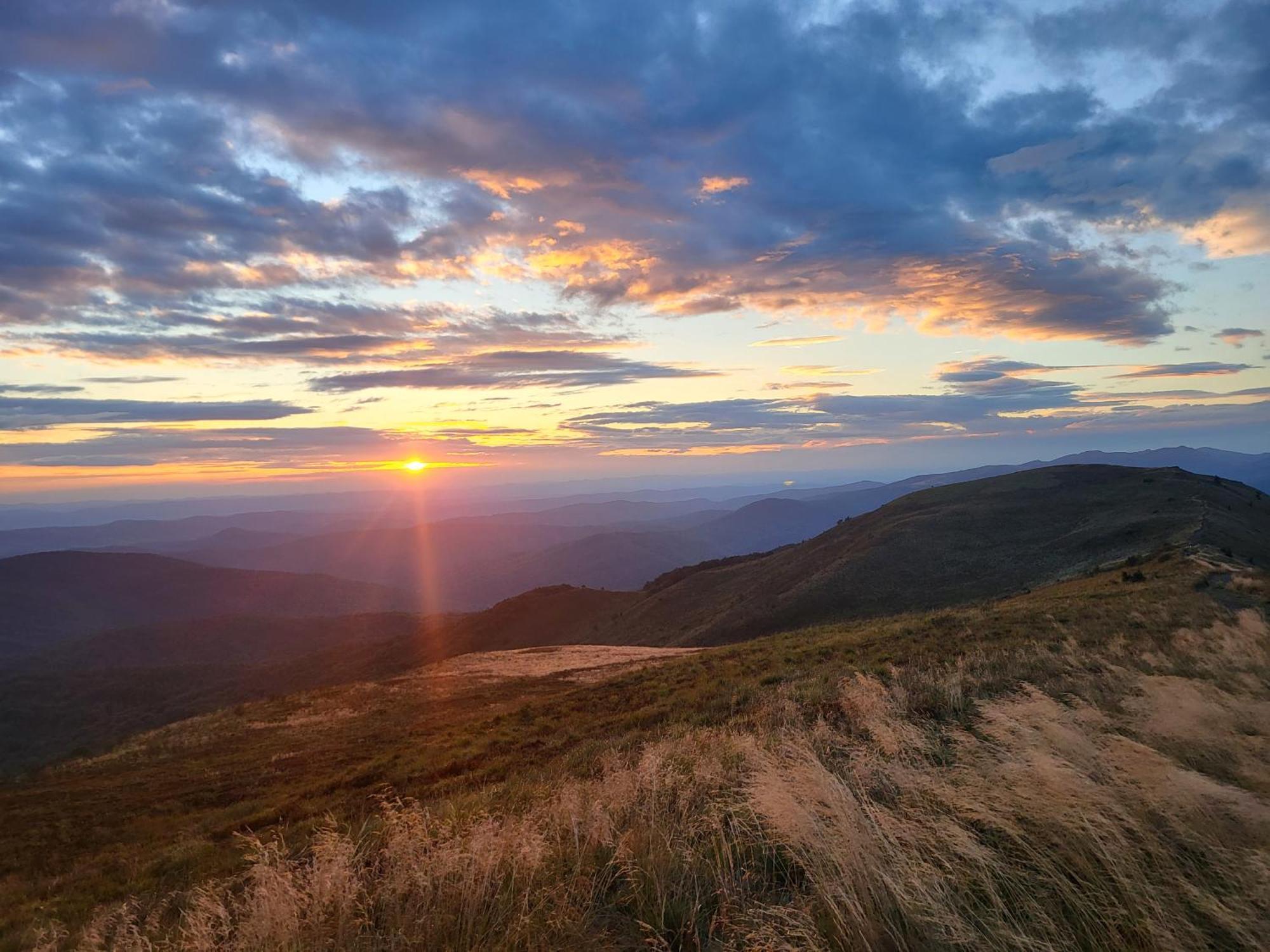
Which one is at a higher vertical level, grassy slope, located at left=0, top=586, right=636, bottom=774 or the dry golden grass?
the dry golden grass

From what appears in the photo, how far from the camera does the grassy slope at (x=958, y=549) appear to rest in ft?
149

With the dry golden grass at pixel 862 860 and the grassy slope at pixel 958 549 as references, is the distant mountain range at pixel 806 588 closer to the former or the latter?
the grassy slope at pixel 958 549

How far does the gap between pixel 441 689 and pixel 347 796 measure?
16351 mm

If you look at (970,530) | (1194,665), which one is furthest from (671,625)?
(1194,665)

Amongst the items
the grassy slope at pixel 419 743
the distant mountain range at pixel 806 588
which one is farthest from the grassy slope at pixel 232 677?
the grassy slope at pixel 419 743

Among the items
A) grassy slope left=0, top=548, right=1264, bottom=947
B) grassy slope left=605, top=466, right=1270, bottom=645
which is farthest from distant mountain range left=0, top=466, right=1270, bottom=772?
grassy slope left=0, top=548, right=1264, bottom=947

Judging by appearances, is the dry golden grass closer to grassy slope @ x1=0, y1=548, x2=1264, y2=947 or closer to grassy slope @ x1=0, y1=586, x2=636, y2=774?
grassy slope @ x1=0, y1=548, x2=1264, y2=947

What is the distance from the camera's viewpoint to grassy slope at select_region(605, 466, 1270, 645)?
4553 cm

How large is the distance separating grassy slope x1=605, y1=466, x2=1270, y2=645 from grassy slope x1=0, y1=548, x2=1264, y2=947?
66.9 ft

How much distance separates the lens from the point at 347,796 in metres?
12.5

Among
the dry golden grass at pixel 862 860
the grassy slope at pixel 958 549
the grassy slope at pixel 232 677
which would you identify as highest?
the dry golden grass at pixel 862 860

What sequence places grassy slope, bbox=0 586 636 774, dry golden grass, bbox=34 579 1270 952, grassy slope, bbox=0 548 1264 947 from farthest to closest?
grassy slope, bbox=0 586 636 774
grassy slope, bbox=0 548 1264 947
dry golden grass, bbox=34 579 1270 952

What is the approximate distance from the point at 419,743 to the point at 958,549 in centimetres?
5173

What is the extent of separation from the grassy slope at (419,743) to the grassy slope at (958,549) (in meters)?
20.4
